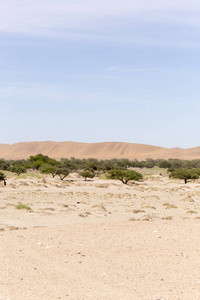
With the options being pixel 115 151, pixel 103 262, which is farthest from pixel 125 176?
pixel 115 151

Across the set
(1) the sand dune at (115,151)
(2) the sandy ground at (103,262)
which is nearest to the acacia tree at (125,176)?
(2) the sandy ground at (103,262)

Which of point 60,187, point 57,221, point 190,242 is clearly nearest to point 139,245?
point 190,242

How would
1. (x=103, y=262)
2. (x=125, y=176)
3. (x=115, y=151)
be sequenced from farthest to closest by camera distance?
(x=115, y=151) → (x=125, y=176) → (x=103, y=262)

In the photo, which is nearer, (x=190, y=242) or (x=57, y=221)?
(x=190, y=242)

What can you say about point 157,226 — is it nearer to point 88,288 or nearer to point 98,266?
point 98,266

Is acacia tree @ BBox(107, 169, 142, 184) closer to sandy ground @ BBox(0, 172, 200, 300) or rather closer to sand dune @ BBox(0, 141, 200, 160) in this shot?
sandy ground @ BBox(0, 172, 200, 300)

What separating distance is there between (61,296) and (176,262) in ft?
10.9

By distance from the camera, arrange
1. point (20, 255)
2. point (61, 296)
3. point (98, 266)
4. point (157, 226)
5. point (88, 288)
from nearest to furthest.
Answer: point (61, 296) → point (88, 288) → point (98, 266) → point (20, 255) → point (157, 226)

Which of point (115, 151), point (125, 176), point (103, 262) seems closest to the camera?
point (103, 262)

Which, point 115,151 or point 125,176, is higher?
point 115,151

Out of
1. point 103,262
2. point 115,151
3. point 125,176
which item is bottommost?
point 103,262

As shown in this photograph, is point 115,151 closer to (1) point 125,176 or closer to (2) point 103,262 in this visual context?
(1) point 125,176

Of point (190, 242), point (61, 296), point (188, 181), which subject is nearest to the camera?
point (61, 296)

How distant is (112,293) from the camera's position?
7.40 meters
